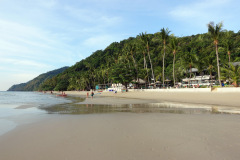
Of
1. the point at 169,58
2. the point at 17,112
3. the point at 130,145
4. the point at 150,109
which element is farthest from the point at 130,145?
the point at 169,58

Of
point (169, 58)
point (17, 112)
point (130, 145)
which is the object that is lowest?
point (17, 112)

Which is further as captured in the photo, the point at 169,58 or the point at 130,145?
the point at 169,58

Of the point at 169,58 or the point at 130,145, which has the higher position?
the point at 169,58

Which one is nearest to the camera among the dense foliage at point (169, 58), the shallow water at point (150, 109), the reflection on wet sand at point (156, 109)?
the reflection on wet sand at point (156, 109)

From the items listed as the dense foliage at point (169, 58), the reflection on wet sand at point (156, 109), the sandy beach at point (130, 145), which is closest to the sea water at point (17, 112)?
the reflection on wet sand at point (156, 109)

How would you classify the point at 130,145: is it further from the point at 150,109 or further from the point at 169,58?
the point at 169,58

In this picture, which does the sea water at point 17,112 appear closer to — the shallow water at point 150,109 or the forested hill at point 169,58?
the shallow water at point 150,109

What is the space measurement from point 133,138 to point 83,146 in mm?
1635

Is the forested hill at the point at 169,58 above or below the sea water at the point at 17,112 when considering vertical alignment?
above

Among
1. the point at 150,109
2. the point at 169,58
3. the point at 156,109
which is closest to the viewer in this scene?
the point at 156,109

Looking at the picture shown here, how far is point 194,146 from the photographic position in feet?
14.5

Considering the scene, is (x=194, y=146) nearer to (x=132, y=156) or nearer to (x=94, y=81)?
(x=132, y=156)

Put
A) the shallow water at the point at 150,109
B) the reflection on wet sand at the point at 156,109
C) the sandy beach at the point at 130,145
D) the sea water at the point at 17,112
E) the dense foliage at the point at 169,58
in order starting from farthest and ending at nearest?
the dense foliage at the point at 169,58 < the shallow water at the point at 150,109 < the reflection on wet sand at the point at 156,109 < the sea water at the point at 17,112 < the sandy beach at the point at 130,145

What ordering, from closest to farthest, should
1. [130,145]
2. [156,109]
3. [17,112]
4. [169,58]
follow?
[130,145] → [156,109] → [17,112] → [169,58]
